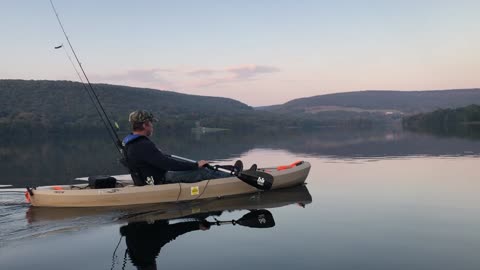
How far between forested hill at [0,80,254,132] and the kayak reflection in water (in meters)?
81.2

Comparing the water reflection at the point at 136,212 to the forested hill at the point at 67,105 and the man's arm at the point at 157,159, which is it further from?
the forested hill at the point at 67,105

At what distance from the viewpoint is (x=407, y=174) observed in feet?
47.8

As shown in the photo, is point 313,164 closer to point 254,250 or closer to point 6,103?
point 254,250

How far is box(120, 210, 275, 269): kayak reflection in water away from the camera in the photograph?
626 cm

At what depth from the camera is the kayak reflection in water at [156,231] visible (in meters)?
6.26

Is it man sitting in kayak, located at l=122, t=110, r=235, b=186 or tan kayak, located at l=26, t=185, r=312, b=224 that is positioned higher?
man sitting in kayak, located at l=122, t=110, r=235, b=186

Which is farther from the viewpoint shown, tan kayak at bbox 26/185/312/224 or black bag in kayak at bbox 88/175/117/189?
black bag in kayak at bbox 88/175/117/189

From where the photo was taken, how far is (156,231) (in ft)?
25.3

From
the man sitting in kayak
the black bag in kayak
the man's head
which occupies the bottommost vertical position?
the black bag in kayak

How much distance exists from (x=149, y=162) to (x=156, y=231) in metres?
2.26

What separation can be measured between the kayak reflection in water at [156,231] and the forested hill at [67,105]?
8116 centimetres

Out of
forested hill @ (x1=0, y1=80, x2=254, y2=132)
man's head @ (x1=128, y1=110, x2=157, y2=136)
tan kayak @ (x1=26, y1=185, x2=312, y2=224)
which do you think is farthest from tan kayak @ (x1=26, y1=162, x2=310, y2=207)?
forested hill @ (x1=0, y1=80, x2=254, y2=132)

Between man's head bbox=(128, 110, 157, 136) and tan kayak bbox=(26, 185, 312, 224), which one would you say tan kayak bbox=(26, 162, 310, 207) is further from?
man's head bbox=(128, 110, 157, 136)

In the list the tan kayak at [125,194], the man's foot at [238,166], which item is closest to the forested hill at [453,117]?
the man's foot at [238,166]
